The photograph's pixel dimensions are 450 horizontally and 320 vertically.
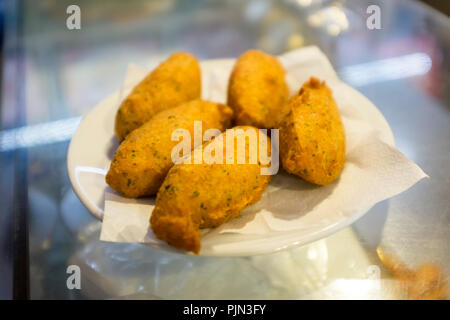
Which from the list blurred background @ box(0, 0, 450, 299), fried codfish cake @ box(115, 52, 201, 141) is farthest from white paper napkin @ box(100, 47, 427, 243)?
fried codfish cake @ box(115, 52, 201, 141)

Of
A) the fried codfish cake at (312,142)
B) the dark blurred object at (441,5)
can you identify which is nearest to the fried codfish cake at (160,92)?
the fried codfish cake at (312,142)

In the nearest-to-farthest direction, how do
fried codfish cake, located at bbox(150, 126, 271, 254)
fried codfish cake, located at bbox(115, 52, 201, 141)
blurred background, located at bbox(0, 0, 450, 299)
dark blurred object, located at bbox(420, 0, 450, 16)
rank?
1. fried codfish cake, located at bbox(150, 126, 271, 254)
2. blurred background, located at bbox(0, 0, 450, 299)
3. fried codfish cake, located at bbox(115, 52, 201, 141)
4. dark blurred object, located at bbox(420, 0, 450, 16)

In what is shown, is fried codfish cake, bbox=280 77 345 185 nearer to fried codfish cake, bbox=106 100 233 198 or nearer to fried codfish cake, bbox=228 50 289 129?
fried codfish cake, bbox=228 50 289 129

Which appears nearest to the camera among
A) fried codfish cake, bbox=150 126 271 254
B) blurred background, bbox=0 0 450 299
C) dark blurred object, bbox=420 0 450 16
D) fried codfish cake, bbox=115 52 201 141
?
fried codfish cake, bbox=150 126 271 254

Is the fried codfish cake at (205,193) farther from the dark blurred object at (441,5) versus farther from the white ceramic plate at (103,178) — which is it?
the dark blurred object at (441,5)

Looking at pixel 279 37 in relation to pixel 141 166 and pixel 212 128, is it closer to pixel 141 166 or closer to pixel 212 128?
pixel 212 128

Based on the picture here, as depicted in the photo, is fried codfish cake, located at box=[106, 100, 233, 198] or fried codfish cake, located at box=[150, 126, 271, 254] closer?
fried codfish cake, located at box=[150, 126, 271, 254]

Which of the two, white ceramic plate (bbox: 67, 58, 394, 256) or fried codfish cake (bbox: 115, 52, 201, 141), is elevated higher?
fried codfish cake (bbox: 115, 52, 201, 141)

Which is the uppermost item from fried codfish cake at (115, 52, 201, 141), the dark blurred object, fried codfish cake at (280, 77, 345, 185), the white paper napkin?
the dark blurred object
